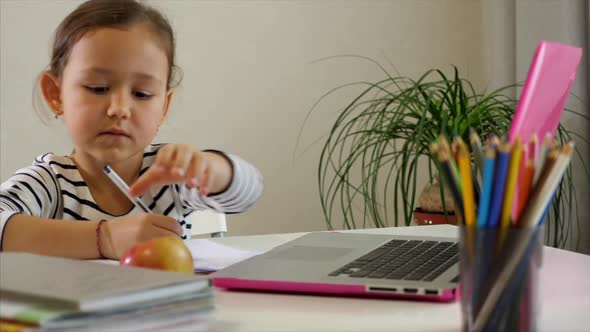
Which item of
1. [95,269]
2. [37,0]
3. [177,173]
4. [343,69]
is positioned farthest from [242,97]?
[95,269]

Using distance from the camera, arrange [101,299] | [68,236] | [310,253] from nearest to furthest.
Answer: [101,299] → [310,253] → [68,236]

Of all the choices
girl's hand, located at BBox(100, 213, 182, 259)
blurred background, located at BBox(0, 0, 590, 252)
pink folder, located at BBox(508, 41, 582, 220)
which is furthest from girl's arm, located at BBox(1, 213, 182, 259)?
blurred background, located at BBox(0, 0, 590, 252)

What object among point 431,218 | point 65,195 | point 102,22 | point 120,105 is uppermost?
point 102,22

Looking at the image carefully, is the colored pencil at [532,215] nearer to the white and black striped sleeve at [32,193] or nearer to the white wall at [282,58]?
the white and black striped sleeve at [32,193]

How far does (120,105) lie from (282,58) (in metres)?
1.42

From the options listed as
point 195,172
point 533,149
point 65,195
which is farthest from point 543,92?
point 65,195

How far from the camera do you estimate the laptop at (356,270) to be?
2.46 feet

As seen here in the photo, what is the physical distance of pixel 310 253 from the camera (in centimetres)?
95

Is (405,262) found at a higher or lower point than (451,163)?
lower

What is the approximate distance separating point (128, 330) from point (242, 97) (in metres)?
2.08

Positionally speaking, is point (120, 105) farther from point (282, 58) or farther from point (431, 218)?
point (282, 58)

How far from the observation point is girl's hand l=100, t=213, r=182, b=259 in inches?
39.3

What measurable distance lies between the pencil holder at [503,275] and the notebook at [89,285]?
193 mm

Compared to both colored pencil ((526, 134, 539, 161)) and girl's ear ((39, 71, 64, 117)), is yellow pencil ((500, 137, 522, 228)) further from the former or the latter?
girl's ear ((39, 71, 64, 117))
